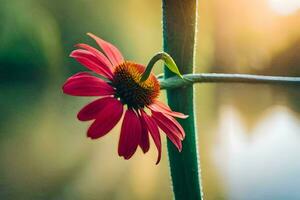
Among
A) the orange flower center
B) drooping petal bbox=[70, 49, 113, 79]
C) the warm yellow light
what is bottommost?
the orange flower center

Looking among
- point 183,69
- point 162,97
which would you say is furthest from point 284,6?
point 183,69

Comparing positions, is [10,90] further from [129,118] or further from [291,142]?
[129,118]

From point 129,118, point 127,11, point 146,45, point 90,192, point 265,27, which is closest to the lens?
point 129,118

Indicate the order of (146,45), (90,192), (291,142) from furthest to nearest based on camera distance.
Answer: (146,45)
(291,142)
(90,192)

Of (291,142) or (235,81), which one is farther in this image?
(291,142)

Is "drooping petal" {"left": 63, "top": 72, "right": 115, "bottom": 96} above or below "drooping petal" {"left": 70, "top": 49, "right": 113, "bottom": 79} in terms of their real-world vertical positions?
below

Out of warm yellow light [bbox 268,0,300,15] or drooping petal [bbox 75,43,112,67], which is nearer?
drooping petal [bbox 75,43,112,67]

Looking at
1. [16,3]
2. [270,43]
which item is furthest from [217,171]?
[16,3]

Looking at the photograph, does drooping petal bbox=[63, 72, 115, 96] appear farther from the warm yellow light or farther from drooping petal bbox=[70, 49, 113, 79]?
the warm yellow light

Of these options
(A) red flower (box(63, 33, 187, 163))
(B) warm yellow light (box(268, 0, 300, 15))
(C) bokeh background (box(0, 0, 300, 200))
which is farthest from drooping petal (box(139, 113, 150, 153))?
(B) warm yellow light (box(268, 0, 300, 15))
